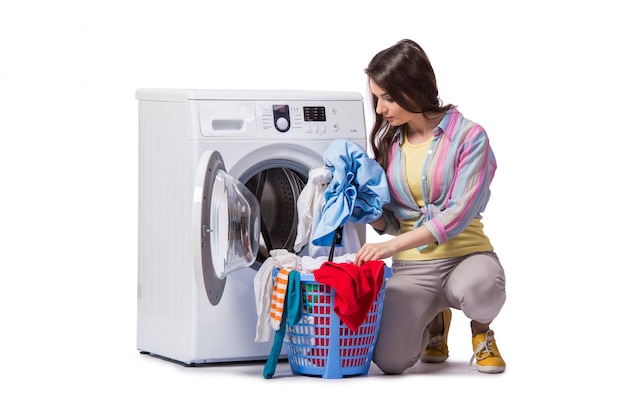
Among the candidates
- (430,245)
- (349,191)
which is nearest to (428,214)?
(430,245)

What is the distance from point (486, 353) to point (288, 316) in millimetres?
835

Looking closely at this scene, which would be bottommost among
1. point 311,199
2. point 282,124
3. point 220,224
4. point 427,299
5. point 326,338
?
point 326,338

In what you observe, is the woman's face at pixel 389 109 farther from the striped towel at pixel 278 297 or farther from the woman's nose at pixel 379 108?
the striped towel at pixel 278 297

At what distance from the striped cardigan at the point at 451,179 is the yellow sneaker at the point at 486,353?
0.47m

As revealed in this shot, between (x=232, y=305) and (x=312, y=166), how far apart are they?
632 mm

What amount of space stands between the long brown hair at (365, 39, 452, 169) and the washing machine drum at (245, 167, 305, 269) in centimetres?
57

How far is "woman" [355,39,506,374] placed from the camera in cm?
→ 516

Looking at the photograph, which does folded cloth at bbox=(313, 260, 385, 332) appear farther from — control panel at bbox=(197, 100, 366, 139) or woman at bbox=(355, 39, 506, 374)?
control panel at bbox=(197, 100, 366, 139)

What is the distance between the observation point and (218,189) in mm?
4957

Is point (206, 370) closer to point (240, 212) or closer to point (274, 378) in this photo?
point (274, 378)

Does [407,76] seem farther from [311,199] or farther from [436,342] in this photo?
[436,342]

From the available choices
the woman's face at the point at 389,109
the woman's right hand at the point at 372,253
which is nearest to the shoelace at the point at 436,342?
the woman's right hand at the point at 372,253

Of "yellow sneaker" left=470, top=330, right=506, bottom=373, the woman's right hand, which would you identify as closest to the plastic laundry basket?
the woman's right hand

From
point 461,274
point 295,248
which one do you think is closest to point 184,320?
point 295,248
